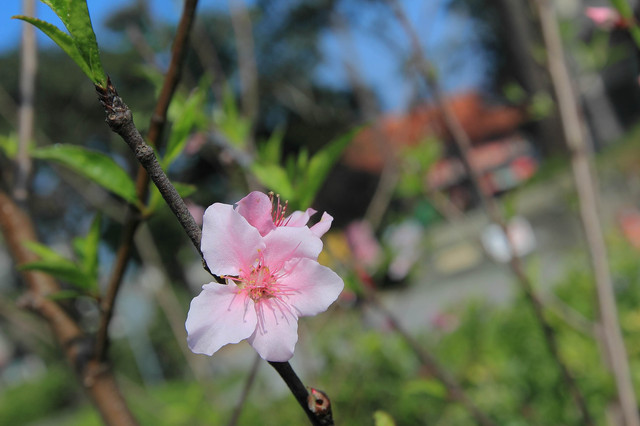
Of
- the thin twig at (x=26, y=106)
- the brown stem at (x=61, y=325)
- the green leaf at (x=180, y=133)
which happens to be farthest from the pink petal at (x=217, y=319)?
the thin twig at (x=26, y=106)

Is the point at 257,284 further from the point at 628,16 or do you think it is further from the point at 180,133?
the point at 628,16

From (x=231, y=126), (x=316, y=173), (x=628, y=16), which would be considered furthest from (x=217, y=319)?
(x=231, y=126)

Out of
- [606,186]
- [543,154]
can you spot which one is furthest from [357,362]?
[543,154]

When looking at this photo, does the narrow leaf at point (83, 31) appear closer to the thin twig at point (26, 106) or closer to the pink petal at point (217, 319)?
the pink petal at point (217, 319)

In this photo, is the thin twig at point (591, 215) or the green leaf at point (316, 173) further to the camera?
the thin twig at point (591, 215)

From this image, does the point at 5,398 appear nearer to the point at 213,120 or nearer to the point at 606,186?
the point at 606,186

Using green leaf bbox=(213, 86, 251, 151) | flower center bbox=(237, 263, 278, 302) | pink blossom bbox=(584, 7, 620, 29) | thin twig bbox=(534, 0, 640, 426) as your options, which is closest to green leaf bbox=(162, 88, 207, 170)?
flower center bbox=(237, 263, 278, 302)
